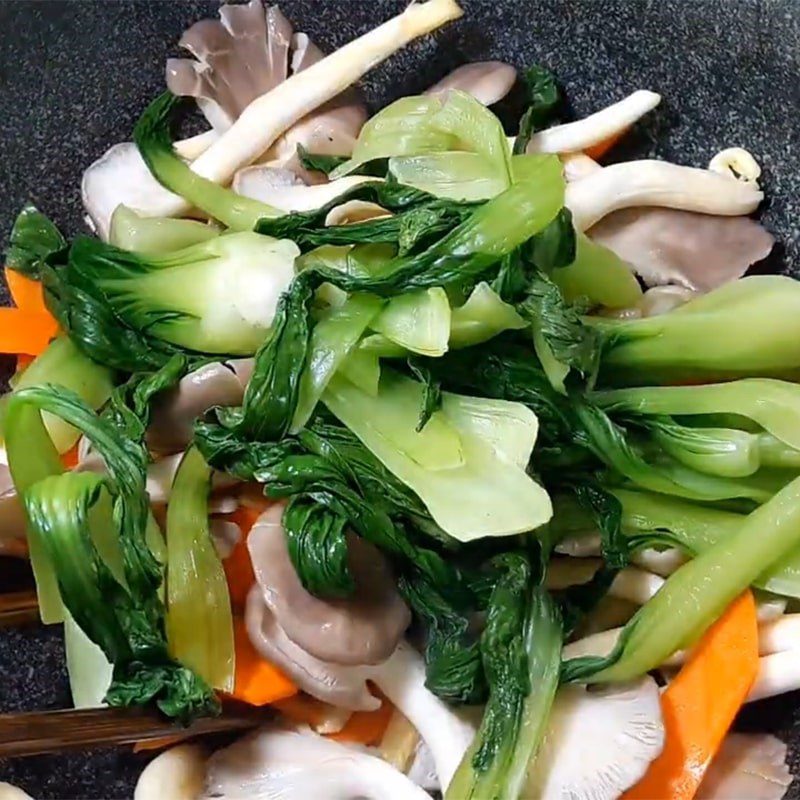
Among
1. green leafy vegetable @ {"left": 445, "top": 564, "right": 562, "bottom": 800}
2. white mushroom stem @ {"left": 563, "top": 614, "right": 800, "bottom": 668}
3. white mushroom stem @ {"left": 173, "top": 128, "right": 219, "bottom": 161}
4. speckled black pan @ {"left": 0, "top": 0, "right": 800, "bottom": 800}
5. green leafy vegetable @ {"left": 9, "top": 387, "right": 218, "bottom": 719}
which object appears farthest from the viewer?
white mushroom stem @ {"left": 173, "top": 128, "right": 219, "bottom": 161}

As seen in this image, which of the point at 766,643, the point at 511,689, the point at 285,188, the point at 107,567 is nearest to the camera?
the point at 107,567

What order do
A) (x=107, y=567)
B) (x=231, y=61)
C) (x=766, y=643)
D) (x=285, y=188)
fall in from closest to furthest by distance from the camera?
(x=107, y=567) < (x=766, y=643) < (x=285, y=188) < (x=231, y=61)

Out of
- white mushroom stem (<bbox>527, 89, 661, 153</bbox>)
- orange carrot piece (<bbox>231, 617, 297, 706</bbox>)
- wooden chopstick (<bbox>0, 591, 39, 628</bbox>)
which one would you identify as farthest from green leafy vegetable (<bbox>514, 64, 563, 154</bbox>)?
wooden chopstick (<bbox>0, 591, 39, 628</bbox>)

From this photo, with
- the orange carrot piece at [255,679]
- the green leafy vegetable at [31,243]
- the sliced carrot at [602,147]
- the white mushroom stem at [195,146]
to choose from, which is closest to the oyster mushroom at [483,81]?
the sliced carrot at [602,147]

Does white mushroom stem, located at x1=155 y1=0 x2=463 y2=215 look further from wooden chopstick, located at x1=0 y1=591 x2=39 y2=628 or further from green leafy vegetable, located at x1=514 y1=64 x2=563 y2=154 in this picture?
wooden chopstick, located at x1=0 y1=591 x2=39 y2=628

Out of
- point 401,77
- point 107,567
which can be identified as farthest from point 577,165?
point 107,567

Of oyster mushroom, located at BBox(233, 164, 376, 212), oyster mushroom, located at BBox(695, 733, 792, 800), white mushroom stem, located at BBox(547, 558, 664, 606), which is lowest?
oyster mushroom, located at BBox(695, 733, 792, 800)

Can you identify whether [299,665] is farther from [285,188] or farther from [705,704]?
[285,188]
